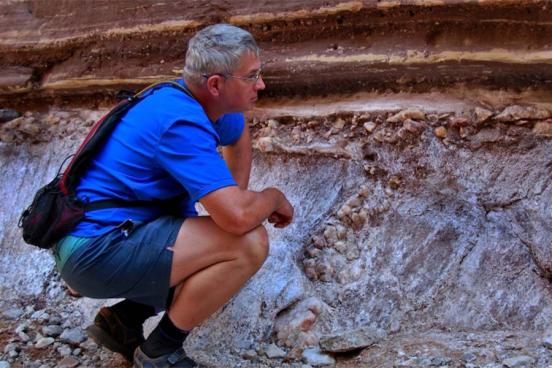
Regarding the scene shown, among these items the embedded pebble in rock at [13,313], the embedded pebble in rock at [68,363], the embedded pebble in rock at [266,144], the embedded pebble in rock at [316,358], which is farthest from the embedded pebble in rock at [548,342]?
the embedded pebble in rock at [13,313]

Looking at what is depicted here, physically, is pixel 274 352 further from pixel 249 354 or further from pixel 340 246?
pixel 340 246

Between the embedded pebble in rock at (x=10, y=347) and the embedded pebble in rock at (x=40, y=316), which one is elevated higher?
the embedded pebble in rock at (x=10, y=347)

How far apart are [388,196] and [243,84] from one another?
0.92 m

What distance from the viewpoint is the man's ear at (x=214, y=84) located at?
8.56 ft

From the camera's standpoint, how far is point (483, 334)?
2.78 metres

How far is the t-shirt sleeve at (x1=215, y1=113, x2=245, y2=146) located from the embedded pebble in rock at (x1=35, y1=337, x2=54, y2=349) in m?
1.03

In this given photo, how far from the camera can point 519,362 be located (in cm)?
253

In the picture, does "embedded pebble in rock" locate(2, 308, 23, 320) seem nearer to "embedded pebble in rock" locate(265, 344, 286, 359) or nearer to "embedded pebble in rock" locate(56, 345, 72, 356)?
"embedded pebble in rock" locate(56, 345, 72, 356)

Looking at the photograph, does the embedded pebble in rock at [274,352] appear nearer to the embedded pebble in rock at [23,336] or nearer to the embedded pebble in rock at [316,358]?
the embedded pebble in rock at [316,358]

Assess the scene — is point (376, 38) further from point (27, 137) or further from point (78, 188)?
point (27, 137)

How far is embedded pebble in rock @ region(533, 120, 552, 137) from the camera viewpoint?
3125mm

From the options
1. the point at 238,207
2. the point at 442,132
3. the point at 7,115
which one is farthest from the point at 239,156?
the point at 7,115

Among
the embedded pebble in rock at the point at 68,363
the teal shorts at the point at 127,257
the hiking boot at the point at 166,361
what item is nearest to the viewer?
the teal shorts at the point at 127,257

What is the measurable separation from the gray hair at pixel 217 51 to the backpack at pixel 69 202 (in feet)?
0.28
